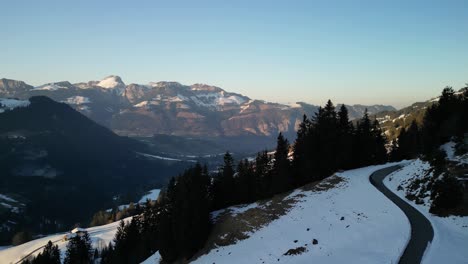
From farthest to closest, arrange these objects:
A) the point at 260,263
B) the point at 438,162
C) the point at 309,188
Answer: the point at 309,188 → the point at 438,162 → the point at 260,263

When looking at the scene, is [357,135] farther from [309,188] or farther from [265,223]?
[265,223]

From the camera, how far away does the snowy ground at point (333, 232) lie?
31312 millimetres

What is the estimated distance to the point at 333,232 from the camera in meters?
39.1

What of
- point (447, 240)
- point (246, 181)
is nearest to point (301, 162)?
point (246, 181)

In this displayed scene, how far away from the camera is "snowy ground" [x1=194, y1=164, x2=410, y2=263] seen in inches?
1233

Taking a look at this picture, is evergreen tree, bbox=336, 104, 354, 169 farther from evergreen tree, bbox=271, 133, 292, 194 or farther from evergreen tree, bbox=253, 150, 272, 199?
evergreen tree, bbox=253, 150, 272, 199

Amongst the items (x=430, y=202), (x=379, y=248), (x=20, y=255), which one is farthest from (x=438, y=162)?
(x=20, y=255)

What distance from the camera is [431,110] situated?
8150cm

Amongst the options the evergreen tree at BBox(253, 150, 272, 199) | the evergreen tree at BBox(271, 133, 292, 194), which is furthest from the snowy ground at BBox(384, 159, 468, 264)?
the evergreen tree at BBox(253, 150, 272, 199)

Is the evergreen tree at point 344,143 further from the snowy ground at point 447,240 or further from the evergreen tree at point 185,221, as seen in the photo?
the snowy ground at point 447,240

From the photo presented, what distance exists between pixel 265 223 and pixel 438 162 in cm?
2559

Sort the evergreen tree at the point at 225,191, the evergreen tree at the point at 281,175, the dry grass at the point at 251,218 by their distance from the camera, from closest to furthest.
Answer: the dry grass at the point at 251,218, the evergreen tree at the point at 281,175, the evergreen tree at the point at 225,191

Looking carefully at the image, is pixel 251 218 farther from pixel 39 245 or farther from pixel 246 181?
pixel 39 245

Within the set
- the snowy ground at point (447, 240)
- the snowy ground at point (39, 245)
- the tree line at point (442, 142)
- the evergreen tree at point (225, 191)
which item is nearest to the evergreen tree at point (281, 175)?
the evergreen tree at point (225, 191)
